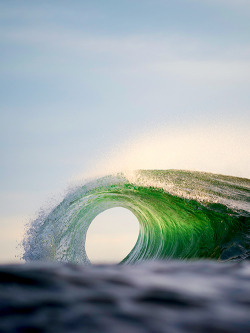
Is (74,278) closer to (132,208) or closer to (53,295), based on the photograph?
(53,295)

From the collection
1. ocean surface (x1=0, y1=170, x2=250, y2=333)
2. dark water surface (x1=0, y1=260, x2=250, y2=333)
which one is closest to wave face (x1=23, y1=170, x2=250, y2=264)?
ocean surface (x1=0, y1=170, x2=250, y2=333)

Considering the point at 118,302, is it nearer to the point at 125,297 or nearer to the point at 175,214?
the point at 125,297

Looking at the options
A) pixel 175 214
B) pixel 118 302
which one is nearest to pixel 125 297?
pixel 118 302

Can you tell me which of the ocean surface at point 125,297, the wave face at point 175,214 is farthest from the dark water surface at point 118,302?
the wave face at point 175,214

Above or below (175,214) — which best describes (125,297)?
below

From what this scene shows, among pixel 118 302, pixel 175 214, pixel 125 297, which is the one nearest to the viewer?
pixel 118 302

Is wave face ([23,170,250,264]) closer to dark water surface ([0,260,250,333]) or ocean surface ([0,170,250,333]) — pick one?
ocean surface ([0,170,250,333])

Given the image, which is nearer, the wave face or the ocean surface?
the ocean surface

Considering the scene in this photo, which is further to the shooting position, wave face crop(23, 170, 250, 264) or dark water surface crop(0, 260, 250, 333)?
wave face crop(23, 170, 250, 264)
